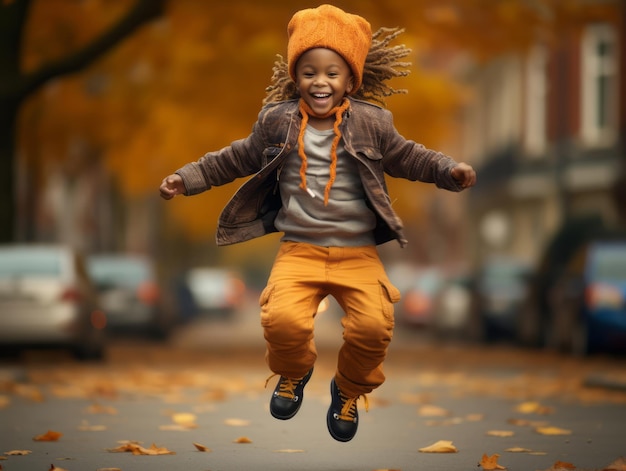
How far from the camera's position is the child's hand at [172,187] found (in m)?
6.88

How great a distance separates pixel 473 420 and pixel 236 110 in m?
16.2

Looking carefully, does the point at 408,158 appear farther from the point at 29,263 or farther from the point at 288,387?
the point at 29,263

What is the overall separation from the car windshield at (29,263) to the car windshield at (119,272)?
8.18 metres

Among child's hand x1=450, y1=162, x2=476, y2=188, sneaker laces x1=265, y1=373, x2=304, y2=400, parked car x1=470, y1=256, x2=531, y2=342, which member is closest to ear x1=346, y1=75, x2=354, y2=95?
child's hand x1=450, y1=162, x2=476, y2=188

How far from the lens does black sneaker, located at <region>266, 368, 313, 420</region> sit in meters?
7.02

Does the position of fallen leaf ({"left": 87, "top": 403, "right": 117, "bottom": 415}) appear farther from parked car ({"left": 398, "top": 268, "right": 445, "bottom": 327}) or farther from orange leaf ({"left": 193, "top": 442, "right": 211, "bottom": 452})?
parked car ({"left": 398, "top": 268, "right": 445, "bottom": 327})

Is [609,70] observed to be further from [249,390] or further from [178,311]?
[249,390]

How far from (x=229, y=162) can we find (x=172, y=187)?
0.34 m

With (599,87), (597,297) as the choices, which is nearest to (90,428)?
(597,297)

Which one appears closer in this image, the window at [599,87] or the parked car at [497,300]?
the parked car at [497,300]

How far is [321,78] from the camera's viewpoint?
682cm

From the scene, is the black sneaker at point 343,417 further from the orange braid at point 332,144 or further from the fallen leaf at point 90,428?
the fallen leaf at point 90,428

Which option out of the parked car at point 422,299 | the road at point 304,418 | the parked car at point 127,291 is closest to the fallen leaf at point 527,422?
the road at point 304,418

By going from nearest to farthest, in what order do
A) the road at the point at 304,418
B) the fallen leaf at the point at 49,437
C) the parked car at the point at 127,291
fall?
the road at the point at 304,418 → the fallen leaf at the point at 49,437 → the parked car at the point at 127,291
